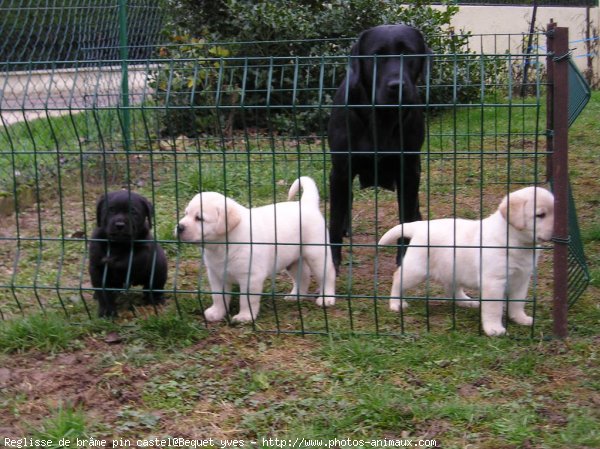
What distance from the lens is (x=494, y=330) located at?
388 cm

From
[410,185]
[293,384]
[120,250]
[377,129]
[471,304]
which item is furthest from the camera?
[410,185]

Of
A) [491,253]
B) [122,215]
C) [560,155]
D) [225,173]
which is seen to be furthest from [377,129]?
[122,215]

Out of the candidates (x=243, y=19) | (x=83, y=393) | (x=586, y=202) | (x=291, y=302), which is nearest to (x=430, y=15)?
(x=243, y=19)

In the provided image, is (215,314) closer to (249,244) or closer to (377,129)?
(249,244)

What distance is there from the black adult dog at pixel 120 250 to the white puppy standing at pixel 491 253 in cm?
138

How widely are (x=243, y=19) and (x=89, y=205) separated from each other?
12.0 feet

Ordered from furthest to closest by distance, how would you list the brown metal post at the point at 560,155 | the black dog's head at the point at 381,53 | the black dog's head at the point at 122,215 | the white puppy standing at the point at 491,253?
the black dog's head at the point at 381,53, the black dog's head at the point at 122,215, the white puppy standing at the point at 491,253, the brown metal post at the point at 560,155

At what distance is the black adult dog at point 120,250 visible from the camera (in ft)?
13.6

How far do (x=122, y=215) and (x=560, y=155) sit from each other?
2.23 m

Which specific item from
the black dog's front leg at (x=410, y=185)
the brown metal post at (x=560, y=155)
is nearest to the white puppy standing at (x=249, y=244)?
the black dog's front leg at (x=410, y=185)

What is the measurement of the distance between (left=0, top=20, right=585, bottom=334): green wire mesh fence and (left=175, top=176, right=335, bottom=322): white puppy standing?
12 centimetres

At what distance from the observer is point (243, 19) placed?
9.58 metres

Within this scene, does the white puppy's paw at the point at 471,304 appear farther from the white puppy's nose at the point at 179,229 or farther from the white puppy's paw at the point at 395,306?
the white puppy's nose at the point at 179,229

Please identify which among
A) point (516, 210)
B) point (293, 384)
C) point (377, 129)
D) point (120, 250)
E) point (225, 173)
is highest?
point (377, 129)
